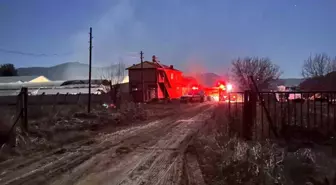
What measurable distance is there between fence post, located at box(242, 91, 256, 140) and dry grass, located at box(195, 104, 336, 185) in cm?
125

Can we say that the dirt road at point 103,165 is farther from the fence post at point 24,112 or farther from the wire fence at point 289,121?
the fence post at point 24,112

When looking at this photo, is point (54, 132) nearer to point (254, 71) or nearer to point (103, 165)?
point (103, 165)

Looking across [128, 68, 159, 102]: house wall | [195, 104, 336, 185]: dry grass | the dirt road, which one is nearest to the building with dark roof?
[128, 68, 159, 102]: house wall

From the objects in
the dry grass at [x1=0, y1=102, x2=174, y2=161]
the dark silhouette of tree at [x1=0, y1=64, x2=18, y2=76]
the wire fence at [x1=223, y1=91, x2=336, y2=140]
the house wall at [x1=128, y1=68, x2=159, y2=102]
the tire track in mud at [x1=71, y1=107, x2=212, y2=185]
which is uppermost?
the dark silhouette of tree at [x1=0, y1=64, x2=18, y2=76]

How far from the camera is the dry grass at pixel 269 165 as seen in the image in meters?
7.09

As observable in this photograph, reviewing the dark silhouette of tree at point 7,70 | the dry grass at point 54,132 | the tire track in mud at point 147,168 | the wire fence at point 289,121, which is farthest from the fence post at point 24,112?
the dark silhouette of tree at point 7,70

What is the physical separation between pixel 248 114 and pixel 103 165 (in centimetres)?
520

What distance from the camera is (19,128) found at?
14.5 metres

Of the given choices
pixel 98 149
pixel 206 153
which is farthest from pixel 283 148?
pixel 98 149

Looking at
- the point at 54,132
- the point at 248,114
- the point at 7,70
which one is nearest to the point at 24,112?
the point at 54,132

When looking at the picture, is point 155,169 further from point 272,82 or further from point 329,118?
point 272,82

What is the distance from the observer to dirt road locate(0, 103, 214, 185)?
8.12 meters

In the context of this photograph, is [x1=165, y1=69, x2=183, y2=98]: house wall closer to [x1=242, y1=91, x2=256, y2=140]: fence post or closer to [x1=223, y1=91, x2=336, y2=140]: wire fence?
[x1=223, y1=91, x2=336, y2=140]: wire fence

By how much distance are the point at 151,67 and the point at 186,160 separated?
6598 cm
